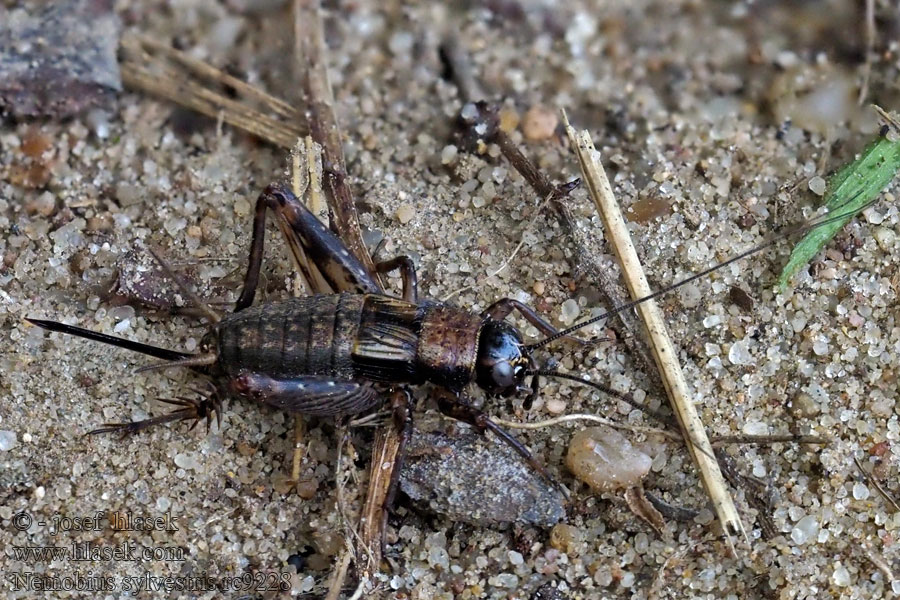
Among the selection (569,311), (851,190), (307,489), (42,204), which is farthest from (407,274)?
(851,190)

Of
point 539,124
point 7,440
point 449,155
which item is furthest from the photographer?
point 539,124

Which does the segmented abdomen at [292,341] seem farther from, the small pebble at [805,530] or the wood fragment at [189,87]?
the small pebble at [805,530]

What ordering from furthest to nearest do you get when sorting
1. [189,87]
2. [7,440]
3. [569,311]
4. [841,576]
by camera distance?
[189,87], [569,311], [7,440], [841,576]

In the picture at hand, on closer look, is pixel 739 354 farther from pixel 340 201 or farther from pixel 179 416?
pixel 179 416

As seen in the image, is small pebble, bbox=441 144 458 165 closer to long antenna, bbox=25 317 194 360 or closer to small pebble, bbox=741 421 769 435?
long antenna, bbox=25 317 194 360

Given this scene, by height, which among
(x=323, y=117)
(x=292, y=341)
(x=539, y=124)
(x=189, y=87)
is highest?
(x=539, y=124)

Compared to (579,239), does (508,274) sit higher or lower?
lower

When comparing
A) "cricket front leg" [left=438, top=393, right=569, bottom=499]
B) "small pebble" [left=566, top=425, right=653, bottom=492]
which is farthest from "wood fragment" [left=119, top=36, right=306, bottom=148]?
"small pebble" [left=566, top=425, right=653, bottom=492]
